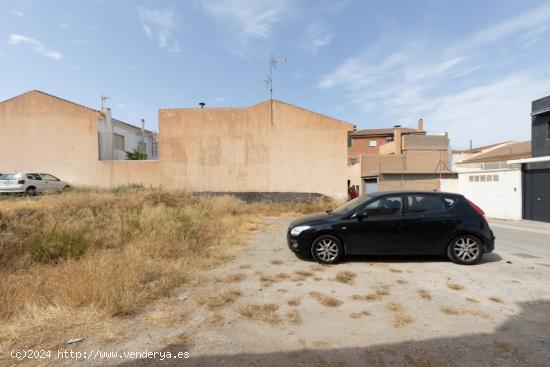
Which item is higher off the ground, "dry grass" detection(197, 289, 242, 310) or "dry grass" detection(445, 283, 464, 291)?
"dry grass" detection(197, 289, 242, 310)

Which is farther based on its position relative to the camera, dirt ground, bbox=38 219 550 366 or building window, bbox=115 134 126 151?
building window, bbox=115 134 126 151

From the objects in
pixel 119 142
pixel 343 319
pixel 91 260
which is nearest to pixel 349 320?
pixel 343 319

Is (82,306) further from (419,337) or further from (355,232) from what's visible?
(355,232)

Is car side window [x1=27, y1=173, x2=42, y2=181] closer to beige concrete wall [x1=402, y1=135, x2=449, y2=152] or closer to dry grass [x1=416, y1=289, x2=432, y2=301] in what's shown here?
dry grass [x1=416, y1=289, x2=432, y2=301]

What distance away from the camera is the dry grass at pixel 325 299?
4242 mm

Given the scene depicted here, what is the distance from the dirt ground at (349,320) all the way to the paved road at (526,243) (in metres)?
1.52

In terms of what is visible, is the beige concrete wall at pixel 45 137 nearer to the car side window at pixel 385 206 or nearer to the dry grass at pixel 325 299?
the car side window at pixel 385 206

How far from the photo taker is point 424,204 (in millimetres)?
6457

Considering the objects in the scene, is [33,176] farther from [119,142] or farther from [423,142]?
[423,142]

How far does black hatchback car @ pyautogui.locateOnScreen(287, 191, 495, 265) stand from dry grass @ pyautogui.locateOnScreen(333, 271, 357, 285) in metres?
0.66

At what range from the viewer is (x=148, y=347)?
3145 millimetres

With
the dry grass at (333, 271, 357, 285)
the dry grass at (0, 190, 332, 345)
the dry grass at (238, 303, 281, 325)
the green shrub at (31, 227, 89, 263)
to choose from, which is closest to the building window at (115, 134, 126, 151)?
the dry grass at (0, 190, 332, 345)

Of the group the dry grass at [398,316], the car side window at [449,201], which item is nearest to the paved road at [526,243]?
the car side window at [449,201]

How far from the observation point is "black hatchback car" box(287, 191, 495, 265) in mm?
6238
